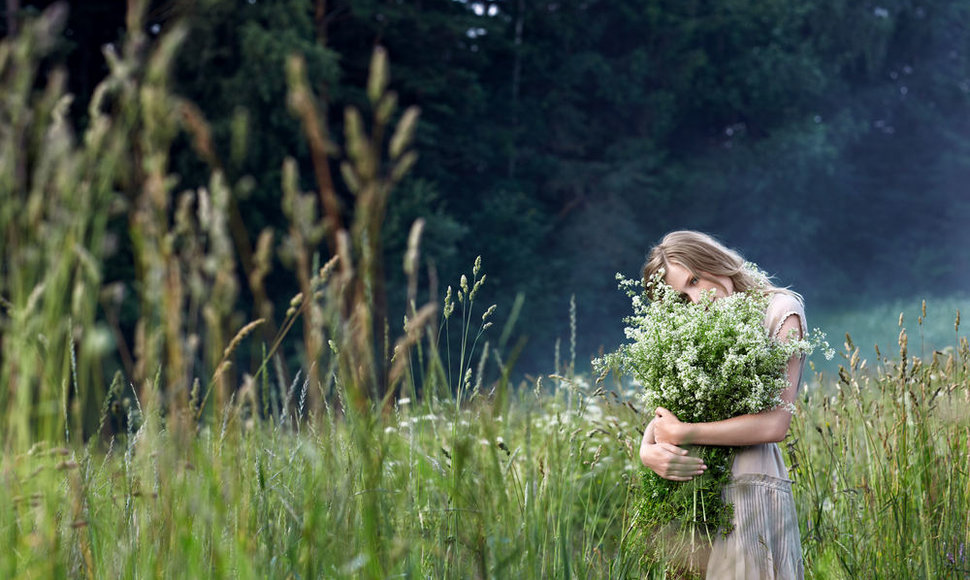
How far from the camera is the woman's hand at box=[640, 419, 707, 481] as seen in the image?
8.25ft

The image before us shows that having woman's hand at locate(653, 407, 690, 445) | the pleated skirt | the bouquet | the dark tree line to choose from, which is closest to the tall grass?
the pleated skirt

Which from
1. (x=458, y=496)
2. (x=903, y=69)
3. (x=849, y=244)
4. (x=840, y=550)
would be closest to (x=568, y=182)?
(x=849, y=244)

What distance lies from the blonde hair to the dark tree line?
11.9 m

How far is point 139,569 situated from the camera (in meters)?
1.91

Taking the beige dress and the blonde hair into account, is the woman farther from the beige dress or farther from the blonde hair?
the blonde hair

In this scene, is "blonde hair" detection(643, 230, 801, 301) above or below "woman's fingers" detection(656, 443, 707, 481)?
above

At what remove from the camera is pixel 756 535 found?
2562mm

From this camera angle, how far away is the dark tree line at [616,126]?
1571 cm

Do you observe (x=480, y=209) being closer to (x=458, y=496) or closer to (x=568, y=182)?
(x=568, y=182)

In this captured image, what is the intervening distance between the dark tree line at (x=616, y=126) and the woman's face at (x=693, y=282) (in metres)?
11.9

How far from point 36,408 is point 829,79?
102ft

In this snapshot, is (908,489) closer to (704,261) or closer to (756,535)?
(756,535)

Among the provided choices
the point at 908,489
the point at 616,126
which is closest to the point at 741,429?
the point at 908,489

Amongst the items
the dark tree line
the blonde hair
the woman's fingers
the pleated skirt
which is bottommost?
the pleated skirt
